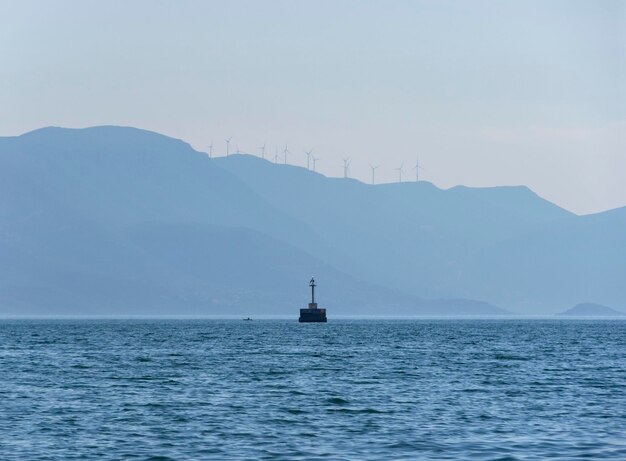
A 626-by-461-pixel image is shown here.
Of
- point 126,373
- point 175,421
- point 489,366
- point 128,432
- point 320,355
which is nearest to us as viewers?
point 128,432

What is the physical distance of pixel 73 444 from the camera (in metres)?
53.2

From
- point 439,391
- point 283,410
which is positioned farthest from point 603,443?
point 439,391

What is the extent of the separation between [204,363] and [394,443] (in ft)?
174

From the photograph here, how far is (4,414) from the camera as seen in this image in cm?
6341

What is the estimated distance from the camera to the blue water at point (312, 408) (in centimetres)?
5147

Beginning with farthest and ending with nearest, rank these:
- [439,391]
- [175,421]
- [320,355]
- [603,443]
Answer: [320,355] < [439,391] < [175,421] < [603,443]

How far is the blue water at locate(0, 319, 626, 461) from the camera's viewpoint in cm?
5147

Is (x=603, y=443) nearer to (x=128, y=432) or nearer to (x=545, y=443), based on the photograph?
(x=545, y=443)

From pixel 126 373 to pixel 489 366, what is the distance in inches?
1098

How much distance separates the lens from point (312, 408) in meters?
66.4

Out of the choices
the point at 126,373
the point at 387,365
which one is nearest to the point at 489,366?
the point at 387,365

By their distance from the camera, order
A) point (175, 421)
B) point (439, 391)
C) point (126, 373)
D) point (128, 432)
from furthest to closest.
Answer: point (126, 373)
point (439, 391)
point (175, 421)
point (128, 432)

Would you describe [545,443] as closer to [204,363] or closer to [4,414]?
[4,414]

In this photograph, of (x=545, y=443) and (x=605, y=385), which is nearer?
(x=545, y=443)
